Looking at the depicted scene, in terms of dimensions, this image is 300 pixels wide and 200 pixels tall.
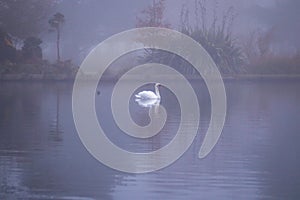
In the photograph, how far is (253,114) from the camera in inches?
575

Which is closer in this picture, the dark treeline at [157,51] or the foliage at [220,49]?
the dark treeline at [157,51]

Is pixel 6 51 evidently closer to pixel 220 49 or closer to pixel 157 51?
pixel 157 51

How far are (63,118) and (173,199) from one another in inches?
279

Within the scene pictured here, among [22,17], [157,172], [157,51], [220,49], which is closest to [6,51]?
[22,17]

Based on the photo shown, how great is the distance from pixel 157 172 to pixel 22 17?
25.3 m

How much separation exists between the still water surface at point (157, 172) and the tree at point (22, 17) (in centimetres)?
1778

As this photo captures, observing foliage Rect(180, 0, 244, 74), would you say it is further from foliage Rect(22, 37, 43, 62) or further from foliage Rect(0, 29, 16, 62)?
foliage Rect(0, 29, 16, 62)

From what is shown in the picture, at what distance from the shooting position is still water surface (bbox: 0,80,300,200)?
673 centimetres

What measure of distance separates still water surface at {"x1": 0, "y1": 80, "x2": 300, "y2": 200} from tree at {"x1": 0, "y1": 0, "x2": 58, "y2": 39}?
58.3 ft

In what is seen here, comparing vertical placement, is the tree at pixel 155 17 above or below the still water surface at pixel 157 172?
above

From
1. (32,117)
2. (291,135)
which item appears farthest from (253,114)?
(32,117)

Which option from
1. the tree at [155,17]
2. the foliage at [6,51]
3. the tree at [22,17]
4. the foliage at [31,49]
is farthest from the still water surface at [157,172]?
the tree at [155,17]

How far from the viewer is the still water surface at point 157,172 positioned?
6.73 meters

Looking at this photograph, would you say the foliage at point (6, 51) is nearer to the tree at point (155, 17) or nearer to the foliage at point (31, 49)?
the foliage at point (31, 49)
